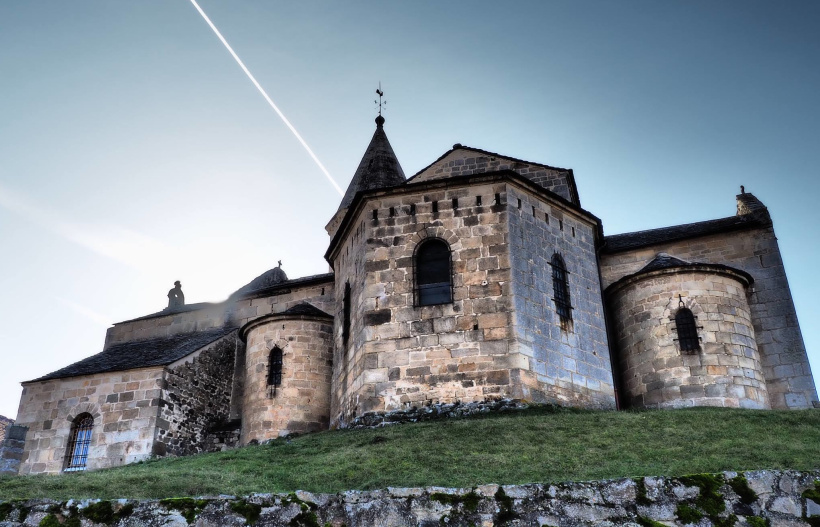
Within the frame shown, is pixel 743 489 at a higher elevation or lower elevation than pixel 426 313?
lower

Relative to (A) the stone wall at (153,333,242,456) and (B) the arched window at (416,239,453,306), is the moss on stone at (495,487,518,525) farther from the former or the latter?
(A) the stone wall at (153,333,242,456)

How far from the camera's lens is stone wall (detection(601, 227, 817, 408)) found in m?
19.9

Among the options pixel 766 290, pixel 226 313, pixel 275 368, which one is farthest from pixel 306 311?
pixel 766 290

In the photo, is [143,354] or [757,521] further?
[143,354]

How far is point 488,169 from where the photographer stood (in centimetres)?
2252

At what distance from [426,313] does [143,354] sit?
458 inches

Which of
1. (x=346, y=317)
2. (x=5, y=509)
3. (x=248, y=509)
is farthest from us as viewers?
(x=346, y=317)

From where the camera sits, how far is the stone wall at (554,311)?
17188mm

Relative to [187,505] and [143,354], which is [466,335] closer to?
[187,505]

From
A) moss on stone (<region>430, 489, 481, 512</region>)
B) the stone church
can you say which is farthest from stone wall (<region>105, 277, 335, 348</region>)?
moss on stone (<region>430, 489, 481, 512</region>)

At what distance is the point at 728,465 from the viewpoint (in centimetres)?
929

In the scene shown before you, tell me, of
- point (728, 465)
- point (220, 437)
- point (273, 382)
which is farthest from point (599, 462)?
point (220, 437)

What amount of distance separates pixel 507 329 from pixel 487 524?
30.1ft

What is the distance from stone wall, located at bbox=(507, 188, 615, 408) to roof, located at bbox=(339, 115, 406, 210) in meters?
10.9
